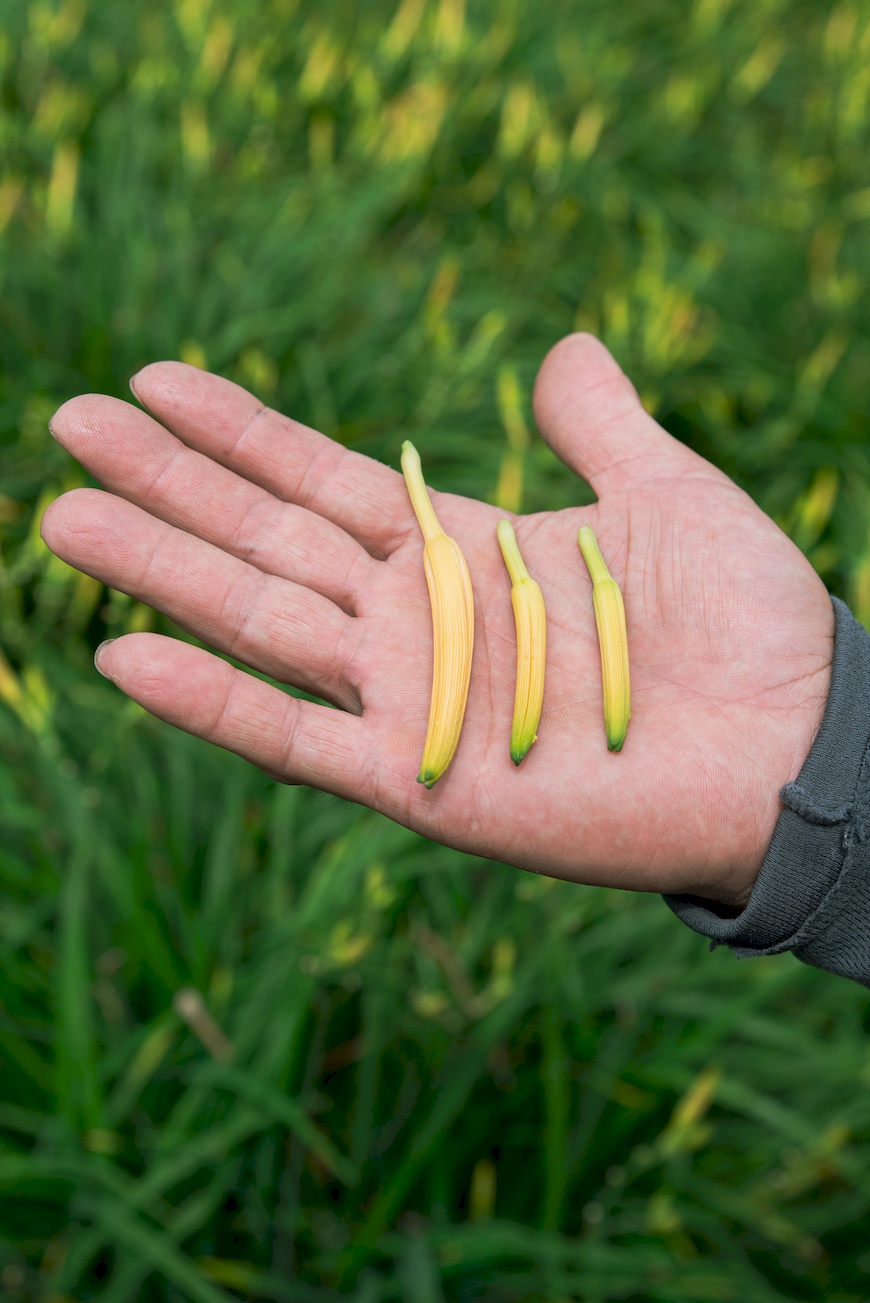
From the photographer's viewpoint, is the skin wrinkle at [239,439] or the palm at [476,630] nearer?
the palm at [476,630]

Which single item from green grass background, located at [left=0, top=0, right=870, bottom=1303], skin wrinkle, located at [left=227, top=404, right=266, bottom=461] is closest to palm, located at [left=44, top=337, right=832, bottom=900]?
skin wrinkle, located at [left=227, top=404, right=266, bottom=461]

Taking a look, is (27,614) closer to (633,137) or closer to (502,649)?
(502,649)

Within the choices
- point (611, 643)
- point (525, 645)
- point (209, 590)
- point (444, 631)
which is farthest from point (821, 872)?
point (209, 590)

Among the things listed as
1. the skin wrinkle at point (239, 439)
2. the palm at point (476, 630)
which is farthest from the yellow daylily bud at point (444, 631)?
the skin wrinkle at point (239, 439)

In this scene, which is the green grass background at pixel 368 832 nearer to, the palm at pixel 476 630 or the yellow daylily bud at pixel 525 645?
the palm at pixel 476 630

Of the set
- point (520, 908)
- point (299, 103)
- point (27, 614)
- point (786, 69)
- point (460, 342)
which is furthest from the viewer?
point (786, 69)

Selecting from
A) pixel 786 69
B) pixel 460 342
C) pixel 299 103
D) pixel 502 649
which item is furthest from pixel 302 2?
pixel 502 649
